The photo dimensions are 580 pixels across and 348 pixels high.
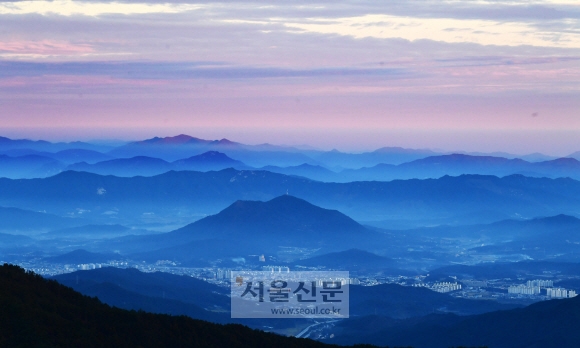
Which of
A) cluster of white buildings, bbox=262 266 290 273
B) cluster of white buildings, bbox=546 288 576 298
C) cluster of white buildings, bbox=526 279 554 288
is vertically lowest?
cluster of white buildings, bbox=546 288 576 298

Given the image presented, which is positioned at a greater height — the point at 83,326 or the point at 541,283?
the point at 541,283

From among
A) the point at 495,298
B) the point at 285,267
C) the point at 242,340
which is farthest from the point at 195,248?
the point at 242,340

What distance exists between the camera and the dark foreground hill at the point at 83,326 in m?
32.0

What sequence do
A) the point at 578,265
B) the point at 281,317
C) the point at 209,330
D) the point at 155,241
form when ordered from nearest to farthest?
the point at 209,330 → the point at 281,317 → the point at 578,265 → the point at 155,241

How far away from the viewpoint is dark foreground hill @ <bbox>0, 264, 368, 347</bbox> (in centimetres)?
3195

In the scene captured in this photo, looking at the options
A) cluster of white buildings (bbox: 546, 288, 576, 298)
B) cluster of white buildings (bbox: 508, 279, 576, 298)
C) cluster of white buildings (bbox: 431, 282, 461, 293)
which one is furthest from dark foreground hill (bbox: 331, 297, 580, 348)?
cluster of white buildings (bbox: 508, 279, 576, 298)

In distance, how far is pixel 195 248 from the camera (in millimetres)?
180125

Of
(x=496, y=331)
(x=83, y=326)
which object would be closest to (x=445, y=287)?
(x=496, y=331)

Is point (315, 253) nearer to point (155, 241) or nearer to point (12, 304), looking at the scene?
point (155, 241)

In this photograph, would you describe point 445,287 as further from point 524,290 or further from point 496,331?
point 496,331

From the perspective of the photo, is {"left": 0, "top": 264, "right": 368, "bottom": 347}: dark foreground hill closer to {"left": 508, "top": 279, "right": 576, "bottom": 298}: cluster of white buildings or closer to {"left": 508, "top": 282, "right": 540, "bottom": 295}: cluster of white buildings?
{"left": 508, "top": 279, "right": 576, "bottom": 298}: cluster of white buildings

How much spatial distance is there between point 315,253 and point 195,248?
1045 inches

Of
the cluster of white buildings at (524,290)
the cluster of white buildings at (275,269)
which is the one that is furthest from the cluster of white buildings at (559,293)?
the cluster of white buildings at (275,269)

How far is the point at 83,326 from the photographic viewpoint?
34625 millimetres
